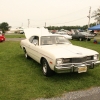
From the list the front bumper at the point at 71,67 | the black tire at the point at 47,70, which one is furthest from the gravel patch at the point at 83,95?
the black tire at the point at 47,70

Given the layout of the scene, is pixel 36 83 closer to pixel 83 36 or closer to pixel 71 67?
pixel 71 67

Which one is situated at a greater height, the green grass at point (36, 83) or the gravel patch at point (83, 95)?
the green grass at point (36, 83)

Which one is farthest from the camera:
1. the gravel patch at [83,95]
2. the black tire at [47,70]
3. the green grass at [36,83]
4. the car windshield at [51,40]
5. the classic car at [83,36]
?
the classic car at [83,36]

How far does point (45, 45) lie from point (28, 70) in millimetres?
1213

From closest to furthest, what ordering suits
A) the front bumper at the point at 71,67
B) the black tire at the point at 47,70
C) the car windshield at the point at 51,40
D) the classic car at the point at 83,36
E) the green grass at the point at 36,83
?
the green grass at the point at 36,83 < the front bumper at the point at 71,67 < the black tire at the point at 47,70 < the car windshield at the point at 51,40 < the classic car at the point at 83,36

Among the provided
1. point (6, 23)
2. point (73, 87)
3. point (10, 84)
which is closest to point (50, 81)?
point (73, 87)

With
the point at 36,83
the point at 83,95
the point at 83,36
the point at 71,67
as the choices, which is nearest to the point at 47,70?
the point at 36,83

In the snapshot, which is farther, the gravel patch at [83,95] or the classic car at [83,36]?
the classic car at [83,36]

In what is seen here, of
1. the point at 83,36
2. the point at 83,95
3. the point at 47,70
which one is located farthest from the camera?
the point at 83,36

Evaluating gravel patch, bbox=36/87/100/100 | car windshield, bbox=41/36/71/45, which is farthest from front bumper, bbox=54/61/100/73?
car windshield, bbox=41/36/71/45

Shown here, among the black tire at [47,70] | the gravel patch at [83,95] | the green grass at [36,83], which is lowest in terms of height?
the gravel patch at [83,95]

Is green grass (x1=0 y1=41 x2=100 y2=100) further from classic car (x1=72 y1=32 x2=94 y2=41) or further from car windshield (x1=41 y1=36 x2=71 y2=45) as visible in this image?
classic car (x1=72 y1=32 x2=94 y2=41)

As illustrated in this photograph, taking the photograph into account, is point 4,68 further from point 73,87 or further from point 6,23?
point 6,23

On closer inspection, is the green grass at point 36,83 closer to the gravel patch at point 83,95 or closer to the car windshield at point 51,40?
the gravel patch at point 83,95
